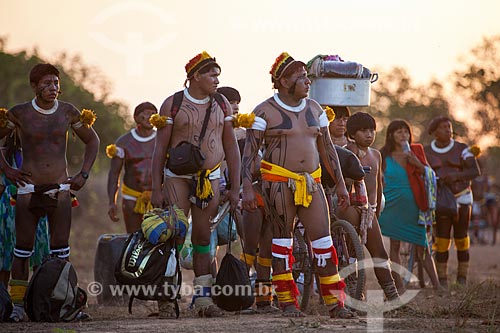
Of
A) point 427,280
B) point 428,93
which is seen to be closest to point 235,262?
point 427,280

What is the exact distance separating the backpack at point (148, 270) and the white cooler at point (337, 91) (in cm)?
284

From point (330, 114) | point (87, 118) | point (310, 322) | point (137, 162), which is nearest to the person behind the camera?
point (310, 322)

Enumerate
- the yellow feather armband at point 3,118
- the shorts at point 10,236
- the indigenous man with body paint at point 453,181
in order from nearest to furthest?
the yellow feather armband at point 3,118 → the shorts at point 10,236 → the indigenous man with body paint at point 453,181

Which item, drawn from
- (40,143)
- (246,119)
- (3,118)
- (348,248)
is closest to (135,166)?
(40,143)

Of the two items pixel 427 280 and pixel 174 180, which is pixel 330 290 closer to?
pixel 174 180

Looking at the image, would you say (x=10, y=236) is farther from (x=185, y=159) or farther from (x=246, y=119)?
(x=246, y=119)

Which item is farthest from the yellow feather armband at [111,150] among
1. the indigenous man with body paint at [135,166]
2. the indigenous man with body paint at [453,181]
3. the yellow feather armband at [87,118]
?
the indigenous man with body paint at [453,181]

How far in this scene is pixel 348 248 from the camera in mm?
10188

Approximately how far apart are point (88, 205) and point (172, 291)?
2337 centimetres

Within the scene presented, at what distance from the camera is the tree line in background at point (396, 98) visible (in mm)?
30688

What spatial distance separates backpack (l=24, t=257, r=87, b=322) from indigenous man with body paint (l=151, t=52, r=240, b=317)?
0.99m

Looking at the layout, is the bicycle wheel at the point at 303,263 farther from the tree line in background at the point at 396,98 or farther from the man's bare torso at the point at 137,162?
the tree line in background at the point at 396,98

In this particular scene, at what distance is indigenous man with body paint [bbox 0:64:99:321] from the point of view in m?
9.72

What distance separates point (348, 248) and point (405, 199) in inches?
145
